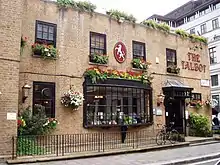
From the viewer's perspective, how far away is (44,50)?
12844 millimetres

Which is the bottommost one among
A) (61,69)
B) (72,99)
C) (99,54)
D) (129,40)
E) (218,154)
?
(218,154)

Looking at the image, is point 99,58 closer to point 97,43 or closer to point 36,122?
point 97,43

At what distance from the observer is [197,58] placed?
67.1 ft

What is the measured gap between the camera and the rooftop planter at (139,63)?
16.3 m

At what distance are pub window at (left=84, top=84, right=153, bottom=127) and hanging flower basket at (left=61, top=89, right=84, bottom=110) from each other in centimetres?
72

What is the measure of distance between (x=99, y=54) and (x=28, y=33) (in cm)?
399

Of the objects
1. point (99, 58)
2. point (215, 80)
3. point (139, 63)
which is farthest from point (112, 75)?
point (215, 80)

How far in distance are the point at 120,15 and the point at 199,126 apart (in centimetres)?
886

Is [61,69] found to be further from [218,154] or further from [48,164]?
[218,154]

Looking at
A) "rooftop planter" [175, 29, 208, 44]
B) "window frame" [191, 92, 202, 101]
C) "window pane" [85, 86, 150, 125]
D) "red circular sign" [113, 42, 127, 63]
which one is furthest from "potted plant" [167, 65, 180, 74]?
"red circular sign" [113, 42, 127, 63]

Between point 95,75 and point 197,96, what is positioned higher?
point 95,75

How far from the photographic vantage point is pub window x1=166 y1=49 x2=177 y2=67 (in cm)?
1851

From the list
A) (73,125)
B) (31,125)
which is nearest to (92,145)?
(73,125)

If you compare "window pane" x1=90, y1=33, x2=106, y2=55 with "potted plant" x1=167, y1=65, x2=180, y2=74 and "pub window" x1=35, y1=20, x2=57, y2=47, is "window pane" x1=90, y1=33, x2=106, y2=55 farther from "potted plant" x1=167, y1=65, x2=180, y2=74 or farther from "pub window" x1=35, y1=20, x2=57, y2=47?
"potted plant" x1=167, y1=65, x2=180, y2=74
